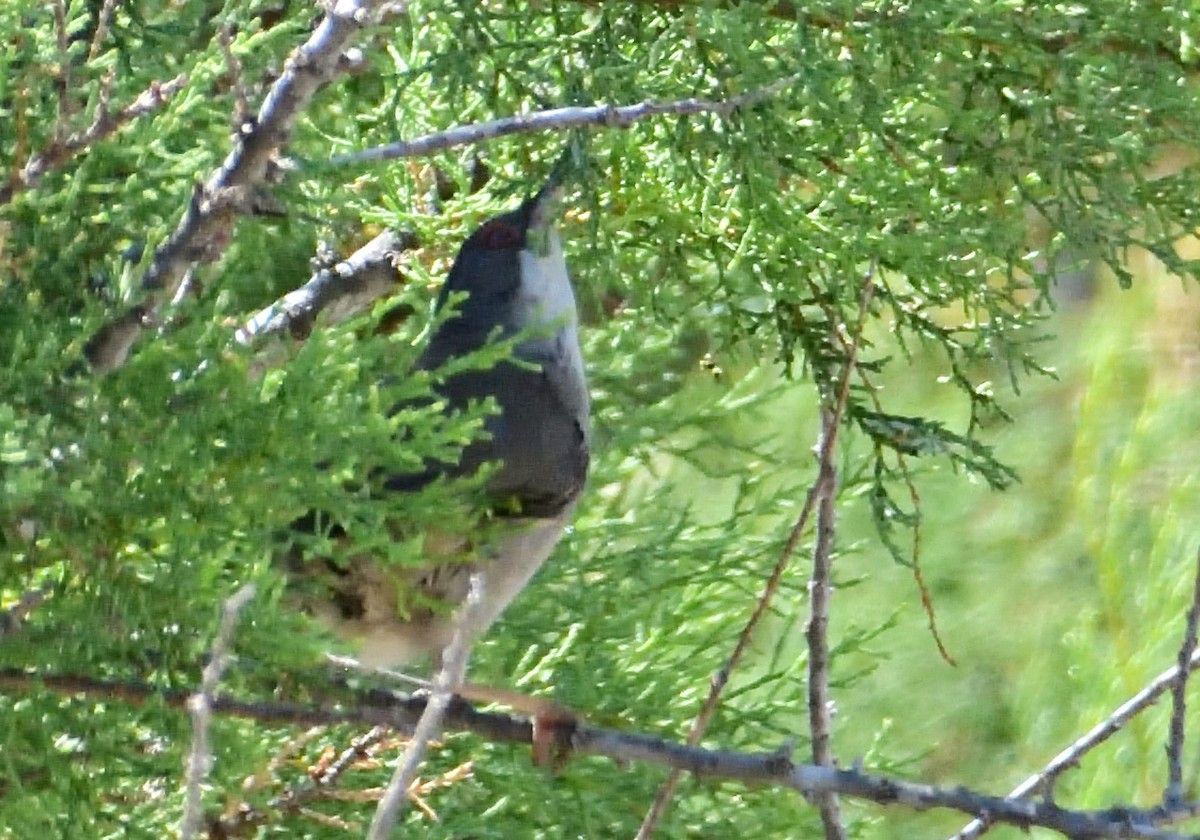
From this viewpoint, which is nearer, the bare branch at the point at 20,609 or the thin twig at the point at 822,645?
the bare branch at the point at 20,609

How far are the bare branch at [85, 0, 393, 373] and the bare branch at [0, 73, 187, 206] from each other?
89 millimetres

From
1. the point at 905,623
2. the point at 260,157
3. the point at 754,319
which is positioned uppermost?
the point at 260,157

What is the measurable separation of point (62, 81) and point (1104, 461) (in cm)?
354

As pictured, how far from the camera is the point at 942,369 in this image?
526cm

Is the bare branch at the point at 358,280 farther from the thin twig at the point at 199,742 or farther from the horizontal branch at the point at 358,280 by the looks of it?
the thin twig at the point at 199,742

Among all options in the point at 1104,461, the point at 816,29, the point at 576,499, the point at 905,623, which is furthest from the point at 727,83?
the point at 905,623

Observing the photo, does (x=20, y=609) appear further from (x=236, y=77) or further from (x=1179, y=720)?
(x=1179, y=720)

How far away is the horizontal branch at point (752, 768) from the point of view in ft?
5.55

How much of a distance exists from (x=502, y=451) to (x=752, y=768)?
789 mm

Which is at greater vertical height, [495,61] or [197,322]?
[495,61]

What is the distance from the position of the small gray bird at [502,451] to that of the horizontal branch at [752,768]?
0.63 ft

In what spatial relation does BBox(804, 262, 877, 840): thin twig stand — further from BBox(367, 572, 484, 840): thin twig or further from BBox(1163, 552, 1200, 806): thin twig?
BBox(367, 572, 484, 840): thin twig

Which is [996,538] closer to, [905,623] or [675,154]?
[905,623]

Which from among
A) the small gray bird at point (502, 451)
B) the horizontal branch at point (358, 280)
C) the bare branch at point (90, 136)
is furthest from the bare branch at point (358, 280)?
the bare branch at point (90, 136)
